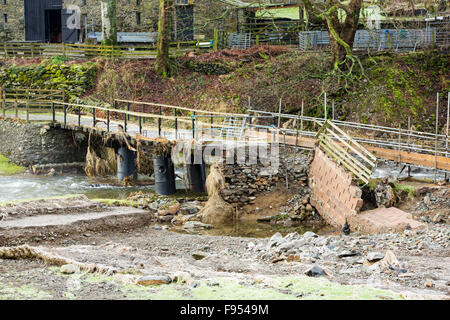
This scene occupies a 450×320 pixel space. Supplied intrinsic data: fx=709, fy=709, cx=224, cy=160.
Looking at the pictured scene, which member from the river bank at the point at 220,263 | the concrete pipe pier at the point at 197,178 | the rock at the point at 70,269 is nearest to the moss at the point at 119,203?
the river bank at the point at 220,263

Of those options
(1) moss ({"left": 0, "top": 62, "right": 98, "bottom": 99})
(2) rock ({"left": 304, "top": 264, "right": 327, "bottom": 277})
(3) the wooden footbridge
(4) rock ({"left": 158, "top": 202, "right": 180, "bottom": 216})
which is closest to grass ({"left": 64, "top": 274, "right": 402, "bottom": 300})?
(2) rock ({"left": 304, "top": 264, "right": 327, "bottom": 277})

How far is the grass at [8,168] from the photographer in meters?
29.8

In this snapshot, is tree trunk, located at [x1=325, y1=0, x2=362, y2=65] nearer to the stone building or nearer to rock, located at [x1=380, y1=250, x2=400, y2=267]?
the stone building

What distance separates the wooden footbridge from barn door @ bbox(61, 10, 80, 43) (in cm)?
944

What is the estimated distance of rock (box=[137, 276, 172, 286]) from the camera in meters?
10.6

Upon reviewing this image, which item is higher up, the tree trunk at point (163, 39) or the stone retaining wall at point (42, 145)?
the tree trunk at point (163, 39)

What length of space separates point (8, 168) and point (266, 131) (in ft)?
39.7

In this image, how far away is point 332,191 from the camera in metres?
20.1

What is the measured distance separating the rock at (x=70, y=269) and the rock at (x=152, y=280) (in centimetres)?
169

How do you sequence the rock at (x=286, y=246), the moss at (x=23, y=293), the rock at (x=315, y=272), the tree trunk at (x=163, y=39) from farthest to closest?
1. the tree trunk at (x=163, y=39)
2. the rock at (x=286, y=246)
3. the rock at (x=315, y=272)
4. the moss at (x=23, y=293)

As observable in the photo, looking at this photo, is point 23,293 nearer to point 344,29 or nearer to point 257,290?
point 257,290

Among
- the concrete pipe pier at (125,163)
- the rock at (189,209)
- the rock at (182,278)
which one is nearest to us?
the rock at (182,278)

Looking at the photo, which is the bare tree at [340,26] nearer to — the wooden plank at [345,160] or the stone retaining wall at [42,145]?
the wooden plank at [345,160]
